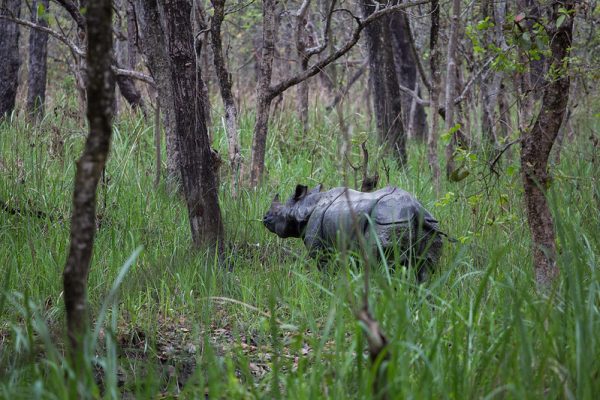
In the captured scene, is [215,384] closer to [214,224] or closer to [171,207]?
[214,224]

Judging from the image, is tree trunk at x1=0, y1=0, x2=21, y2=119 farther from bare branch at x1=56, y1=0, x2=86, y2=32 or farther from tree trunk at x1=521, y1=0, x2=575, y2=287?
tree trunk at x1=521, y1=0, x2=575, y2=287

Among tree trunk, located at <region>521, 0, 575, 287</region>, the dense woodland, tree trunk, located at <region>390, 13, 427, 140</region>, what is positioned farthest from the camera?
tree trunk, located at <region>390, 13, 427, 140</region>

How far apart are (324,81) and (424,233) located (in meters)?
12.2

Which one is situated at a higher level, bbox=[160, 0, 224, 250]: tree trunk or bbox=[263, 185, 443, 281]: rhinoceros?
bbox=[160, 0, 224, 250]: tree trunk

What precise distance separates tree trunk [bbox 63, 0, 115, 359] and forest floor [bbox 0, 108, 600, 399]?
16 centimetres

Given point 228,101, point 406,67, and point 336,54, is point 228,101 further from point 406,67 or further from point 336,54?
point 406,67

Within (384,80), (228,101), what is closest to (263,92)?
(228,101)

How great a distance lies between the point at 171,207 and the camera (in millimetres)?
6125

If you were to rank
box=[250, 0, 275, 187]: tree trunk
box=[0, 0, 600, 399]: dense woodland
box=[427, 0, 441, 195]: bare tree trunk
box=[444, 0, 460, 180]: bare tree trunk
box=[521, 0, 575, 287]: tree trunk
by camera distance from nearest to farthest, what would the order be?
box=[0, 0, 600, 399]: dense woodland, box=[521, 0, 575, 287]: tree trunk, box=[250, 0, 275, 187]: tree trunk, box=[444, 0, 460, 180]: bare tree trunk, box=[427, 0, 441, 195]: bare tree trunk

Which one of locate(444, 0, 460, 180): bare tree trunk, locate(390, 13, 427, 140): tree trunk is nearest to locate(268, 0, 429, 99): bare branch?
locate(444, 0, 460, 180): bare tree trunk

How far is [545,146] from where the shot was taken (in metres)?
4.17

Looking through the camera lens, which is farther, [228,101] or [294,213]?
[228,101]

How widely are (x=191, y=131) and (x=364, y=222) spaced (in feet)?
4.52

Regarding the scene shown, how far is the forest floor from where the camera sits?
2637 mm
